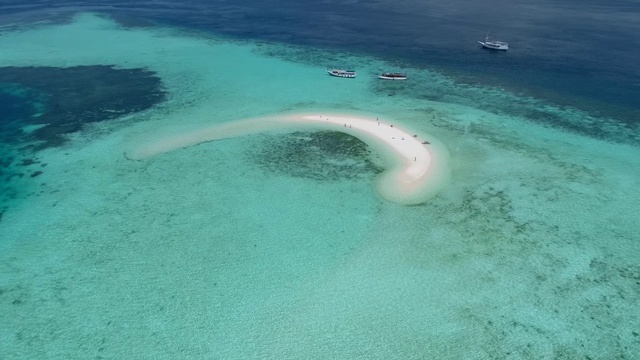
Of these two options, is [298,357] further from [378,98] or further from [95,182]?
[378,98]

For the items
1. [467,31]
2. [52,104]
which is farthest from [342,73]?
[467,31]

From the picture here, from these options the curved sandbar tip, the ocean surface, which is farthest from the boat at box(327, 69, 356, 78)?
the curved sandbar tip

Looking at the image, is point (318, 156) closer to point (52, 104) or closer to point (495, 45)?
point (52, 104)

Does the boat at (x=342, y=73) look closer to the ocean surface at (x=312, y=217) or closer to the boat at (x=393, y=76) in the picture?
the ocean surface at (x=312, y=217)

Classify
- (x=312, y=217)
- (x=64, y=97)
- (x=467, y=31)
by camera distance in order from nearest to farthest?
(x=312, y=217), (x=64, y=97), (x=467, y=31)

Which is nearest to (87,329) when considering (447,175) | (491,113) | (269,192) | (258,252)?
(258,252)

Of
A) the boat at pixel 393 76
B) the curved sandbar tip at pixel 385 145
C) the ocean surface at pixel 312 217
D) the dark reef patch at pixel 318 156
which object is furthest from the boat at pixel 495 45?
the dark reef patch at pixel 318 156

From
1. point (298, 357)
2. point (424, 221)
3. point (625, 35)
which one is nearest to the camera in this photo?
point (298, 357)
